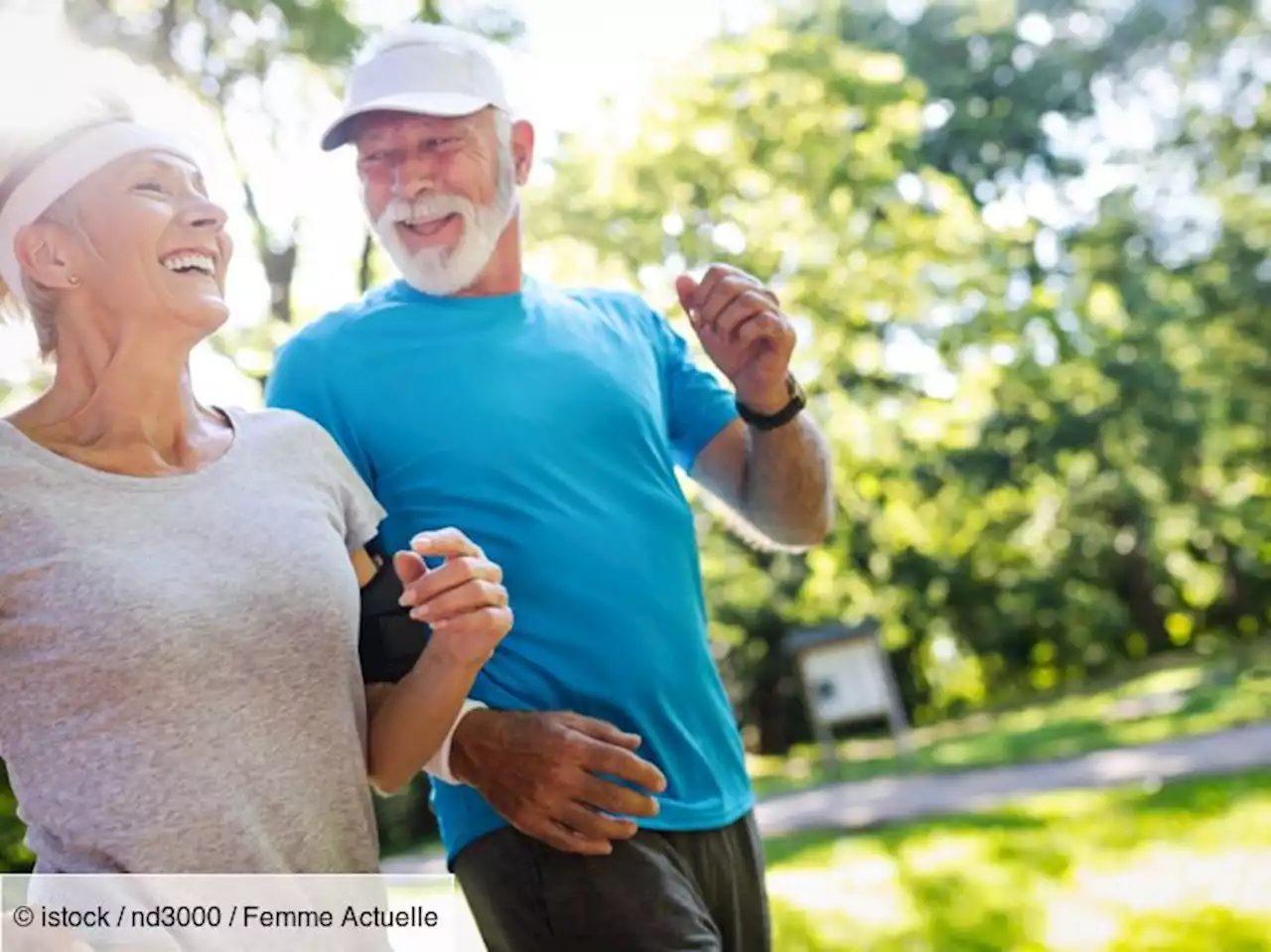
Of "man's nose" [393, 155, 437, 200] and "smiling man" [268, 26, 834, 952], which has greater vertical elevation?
"man's nose" [393, 155, 437, 200]

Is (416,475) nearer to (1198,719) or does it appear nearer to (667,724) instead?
(667,724)

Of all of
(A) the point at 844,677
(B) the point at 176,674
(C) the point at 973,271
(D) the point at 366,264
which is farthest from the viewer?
(A) the point at 844,677

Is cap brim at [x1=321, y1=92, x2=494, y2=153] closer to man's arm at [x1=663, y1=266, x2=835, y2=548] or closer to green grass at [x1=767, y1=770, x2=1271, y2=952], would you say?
man's arm at [x1=663, y1=266, x2=835, y2=548]

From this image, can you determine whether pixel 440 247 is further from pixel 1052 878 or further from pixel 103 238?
pixel 1052 878

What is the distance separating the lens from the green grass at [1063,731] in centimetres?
283

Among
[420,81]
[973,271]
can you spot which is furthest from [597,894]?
[973,271]

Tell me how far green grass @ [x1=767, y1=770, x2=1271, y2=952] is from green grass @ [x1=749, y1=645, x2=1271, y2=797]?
362 millimetres

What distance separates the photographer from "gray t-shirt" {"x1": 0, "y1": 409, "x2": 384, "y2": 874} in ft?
2.08

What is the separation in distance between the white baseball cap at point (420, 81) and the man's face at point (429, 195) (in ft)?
0.04

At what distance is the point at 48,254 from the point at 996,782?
A: 91.9 inches

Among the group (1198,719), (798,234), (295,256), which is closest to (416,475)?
(295,256)

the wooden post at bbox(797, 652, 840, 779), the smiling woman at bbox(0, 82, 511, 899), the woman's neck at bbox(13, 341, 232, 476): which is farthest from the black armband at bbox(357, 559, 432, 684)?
the wooden post at bbox(797, 652, 840, 779)

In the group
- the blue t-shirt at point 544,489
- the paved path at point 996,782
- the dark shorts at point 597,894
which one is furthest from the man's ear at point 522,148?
the paved path at point 996,782

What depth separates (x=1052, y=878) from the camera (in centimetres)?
195
